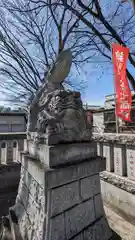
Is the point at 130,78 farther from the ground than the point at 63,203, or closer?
farther from the ground

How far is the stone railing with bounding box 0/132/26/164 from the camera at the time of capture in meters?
3.78

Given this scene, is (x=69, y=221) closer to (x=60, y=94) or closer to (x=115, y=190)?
(x=60, y=94)

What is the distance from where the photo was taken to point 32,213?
1.63 metres

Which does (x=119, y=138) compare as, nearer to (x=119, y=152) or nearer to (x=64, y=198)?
(x=119, y=152)

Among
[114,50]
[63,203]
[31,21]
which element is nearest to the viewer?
[63,203]

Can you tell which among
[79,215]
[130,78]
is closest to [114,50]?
[130,78]

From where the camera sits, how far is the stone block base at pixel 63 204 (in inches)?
54.3

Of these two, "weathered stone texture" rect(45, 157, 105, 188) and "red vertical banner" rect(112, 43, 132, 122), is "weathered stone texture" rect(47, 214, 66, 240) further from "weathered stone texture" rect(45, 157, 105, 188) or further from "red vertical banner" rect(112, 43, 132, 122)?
"red vertical banner" rect(112, 43, 132, 122)

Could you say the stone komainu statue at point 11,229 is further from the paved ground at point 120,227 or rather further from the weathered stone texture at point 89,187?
the paved ground at point 120,227

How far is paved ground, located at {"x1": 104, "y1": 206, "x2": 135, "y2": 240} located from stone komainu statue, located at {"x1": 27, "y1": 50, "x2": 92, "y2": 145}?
1.48 metres

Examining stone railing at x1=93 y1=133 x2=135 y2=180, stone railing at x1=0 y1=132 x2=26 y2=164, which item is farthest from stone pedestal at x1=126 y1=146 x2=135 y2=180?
stone railing at x1=0 y1=132 x2=26 y2=164

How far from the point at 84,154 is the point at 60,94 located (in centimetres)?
79

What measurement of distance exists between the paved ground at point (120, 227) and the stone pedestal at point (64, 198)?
323mm

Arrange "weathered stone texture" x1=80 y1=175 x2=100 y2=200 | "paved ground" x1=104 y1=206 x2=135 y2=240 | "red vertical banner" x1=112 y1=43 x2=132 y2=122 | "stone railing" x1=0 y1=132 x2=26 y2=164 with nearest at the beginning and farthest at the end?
"weathered stone texture" x1=80 y1=175 x2=100 y2=200
"paved ground" x1=104 y1=206 x2=135 y2=240
"stone railing" x1=0 y1=132 x2=26 y2=164
"red vertical banner" x1=112 y1=43 x2=132 y2=122
